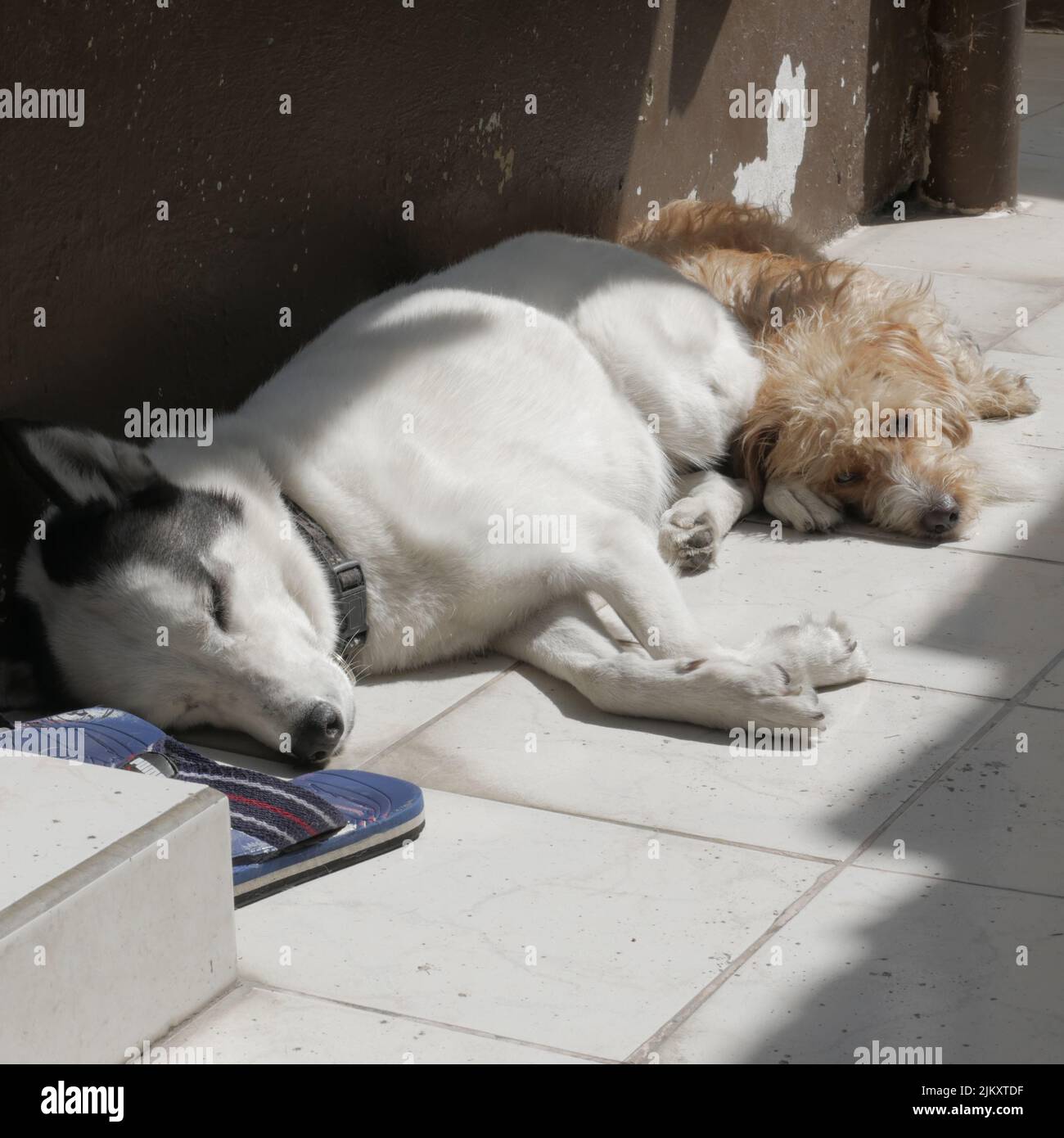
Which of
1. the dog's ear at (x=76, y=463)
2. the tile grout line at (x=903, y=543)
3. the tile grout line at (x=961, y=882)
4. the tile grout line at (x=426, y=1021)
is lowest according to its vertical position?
the tile grout line at (x=426, y=1021)

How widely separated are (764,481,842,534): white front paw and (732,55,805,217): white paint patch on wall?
6.92 ft

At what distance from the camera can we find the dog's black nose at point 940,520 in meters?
4.54

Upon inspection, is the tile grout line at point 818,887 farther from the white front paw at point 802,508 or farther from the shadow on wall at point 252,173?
the shadow on wall at point 252,173

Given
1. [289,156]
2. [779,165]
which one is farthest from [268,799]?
[779,165]

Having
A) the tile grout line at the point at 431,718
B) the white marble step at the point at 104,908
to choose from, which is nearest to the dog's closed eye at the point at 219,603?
the tile grout line at the point at 431,718

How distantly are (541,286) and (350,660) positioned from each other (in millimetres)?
1412

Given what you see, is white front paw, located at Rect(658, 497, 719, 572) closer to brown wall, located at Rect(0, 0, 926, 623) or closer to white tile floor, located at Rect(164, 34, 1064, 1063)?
white tile floor, located at Rect(164, 34, 1064, 1063)

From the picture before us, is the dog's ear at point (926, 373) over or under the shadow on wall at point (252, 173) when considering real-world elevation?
under

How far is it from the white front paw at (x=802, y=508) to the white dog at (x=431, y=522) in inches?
4.8

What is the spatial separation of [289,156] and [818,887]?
2.48 metres

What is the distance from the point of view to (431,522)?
12.5 ft

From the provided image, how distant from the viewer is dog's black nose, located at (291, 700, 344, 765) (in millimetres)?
3395

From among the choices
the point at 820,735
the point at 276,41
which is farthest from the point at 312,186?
the point at 820,735

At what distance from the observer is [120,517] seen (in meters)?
3.46
